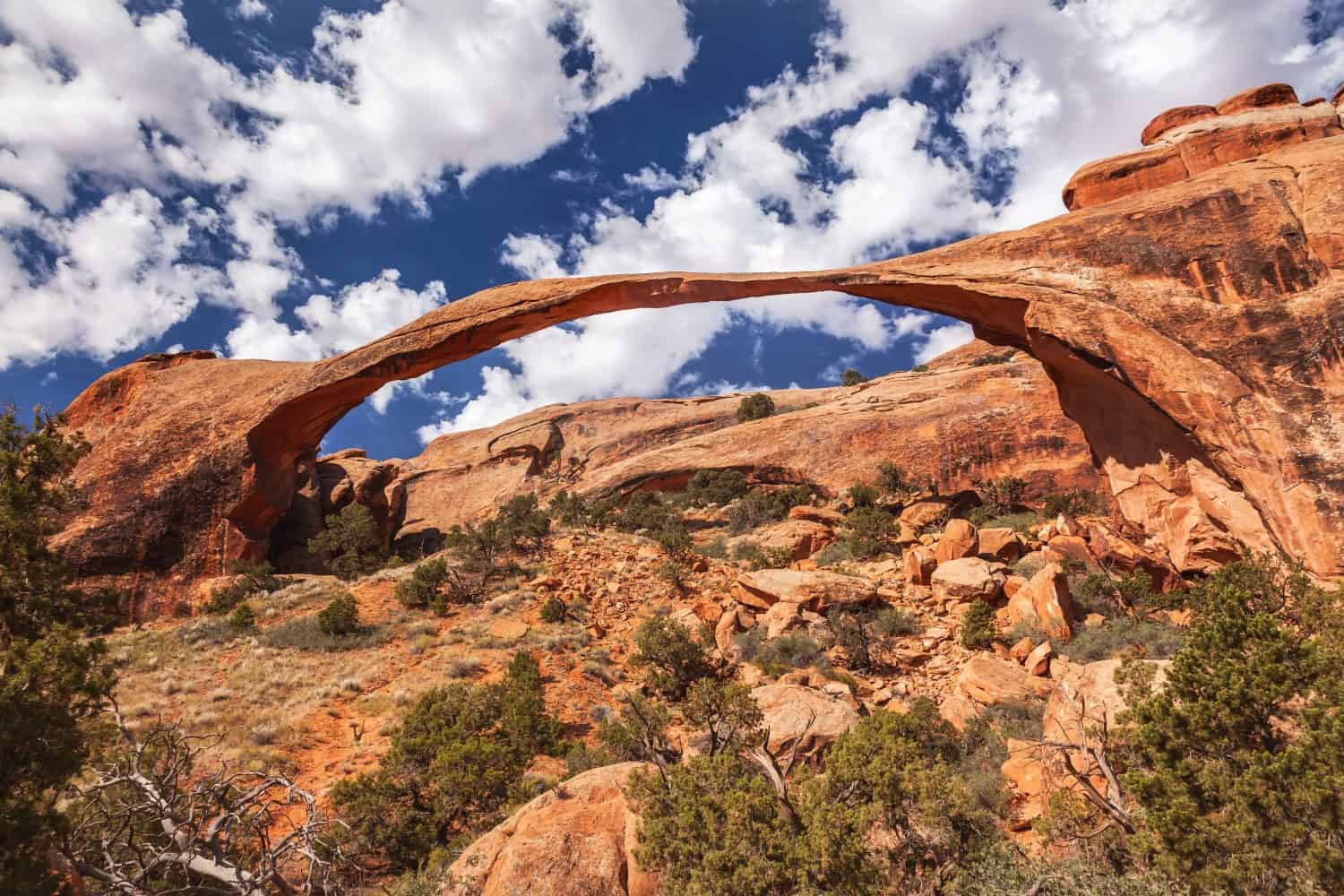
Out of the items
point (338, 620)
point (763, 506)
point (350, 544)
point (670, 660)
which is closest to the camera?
point (670, 660)

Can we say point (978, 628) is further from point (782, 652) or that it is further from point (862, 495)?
point (862, 495)

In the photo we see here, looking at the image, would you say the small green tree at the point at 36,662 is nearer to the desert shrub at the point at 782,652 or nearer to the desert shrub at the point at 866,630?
the desert shrub at the point at 782,652

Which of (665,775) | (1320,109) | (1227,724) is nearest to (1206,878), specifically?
(1227,724)

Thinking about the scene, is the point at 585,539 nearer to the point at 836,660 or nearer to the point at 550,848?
the point at 836,660

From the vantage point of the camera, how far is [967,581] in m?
13.2

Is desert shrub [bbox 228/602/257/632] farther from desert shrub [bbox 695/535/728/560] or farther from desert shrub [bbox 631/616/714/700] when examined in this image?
desert shrub [bbox 695/535/728/560]

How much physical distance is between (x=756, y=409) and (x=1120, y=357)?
26.2 m

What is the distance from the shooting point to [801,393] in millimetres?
46438

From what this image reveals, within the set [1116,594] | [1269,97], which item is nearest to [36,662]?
[1116,594]

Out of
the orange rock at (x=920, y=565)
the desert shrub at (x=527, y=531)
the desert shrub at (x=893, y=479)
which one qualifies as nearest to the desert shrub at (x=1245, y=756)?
the orange rock at (x=920, y=565)

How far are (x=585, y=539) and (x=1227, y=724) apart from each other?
1711 cm

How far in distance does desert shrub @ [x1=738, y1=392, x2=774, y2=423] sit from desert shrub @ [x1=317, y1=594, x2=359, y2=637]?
25.2 m

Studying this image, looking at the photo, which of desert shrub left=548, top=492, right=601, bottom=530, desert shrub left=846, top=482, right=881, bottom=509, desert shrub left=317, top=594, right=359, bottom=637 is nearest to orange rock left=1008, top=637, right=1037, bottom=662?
desert shrub left=846, top=482, right=881, bottom=509

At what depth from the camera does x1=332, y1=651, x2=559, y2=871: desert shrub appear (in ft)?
24.1
